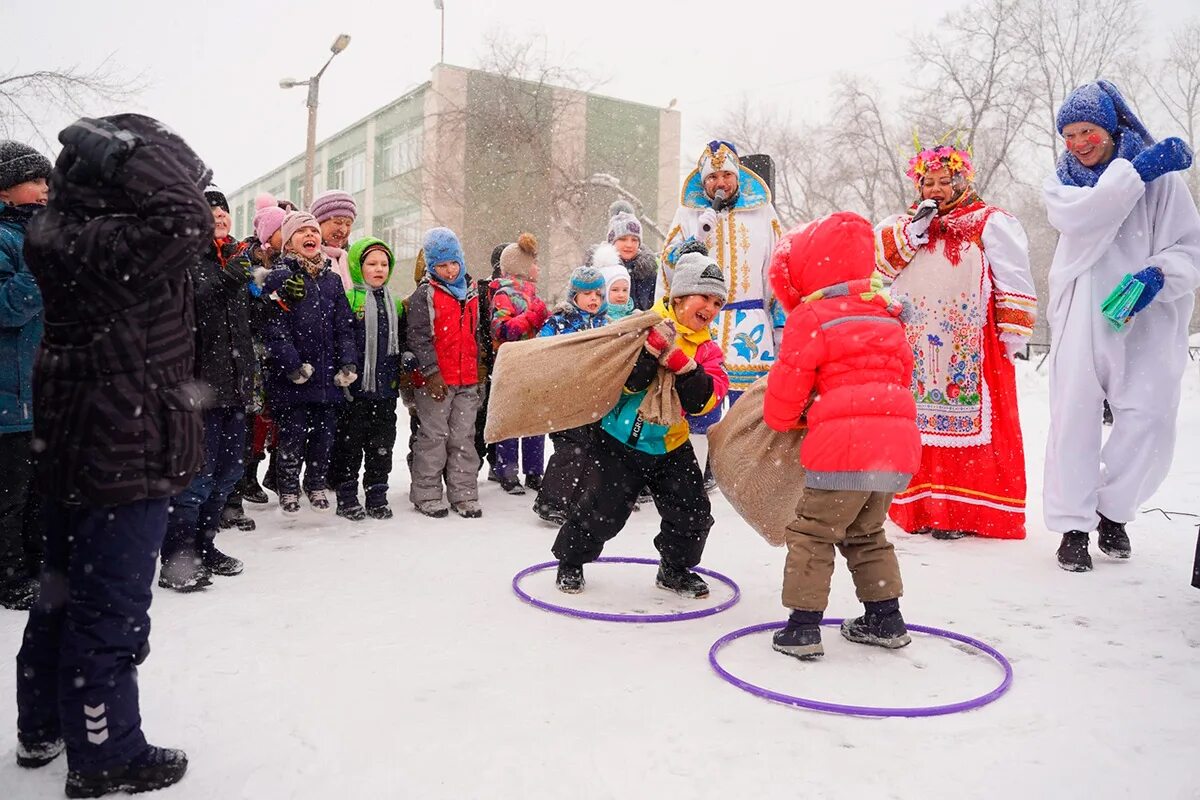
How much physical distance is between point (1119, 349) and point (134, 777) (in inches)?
202

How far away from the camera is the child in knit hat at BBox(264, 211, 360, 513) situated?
5.91 metres

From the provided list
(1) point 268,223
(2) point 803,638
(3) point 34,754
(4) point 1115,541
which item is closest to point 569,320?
(1) point 268,223

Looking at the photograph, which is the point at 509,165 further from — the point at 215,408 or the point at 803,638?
the point at 803,638

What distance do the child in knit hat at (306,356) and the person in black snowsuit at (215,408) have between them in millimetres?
809

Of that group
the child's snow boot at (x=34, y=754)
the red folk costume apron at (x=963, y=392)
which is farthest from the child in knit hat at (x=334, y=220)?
the child's snow boot at (x=34, y=754)

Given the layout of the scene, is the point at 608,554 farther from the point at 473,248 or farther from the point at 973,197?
the point at 473,248

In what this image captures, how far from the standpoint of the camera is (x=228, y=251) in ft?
16.6

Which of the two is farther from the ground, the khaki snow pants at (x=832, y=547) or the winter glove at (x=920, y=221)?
the winter glove at (x=920, y=221)

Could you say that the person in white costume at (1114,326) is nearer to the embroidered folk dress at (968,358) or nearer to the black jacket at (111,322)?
the embroidered folk dress at (968,358)

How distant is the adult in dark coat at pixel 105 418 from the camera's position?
2.51m

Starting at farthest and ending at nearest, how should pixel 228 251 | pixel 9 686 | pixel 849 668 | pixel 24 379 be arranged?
pixel 228 251 < pixel 24 379 < pixel 849 668 < pixel 9 686

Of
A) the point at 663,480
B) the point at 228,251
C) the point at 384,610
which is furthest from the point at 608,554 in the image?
the point at 228,251

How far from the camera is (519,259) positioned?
7586mm

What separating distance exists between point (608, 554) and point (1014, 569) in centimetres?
226
